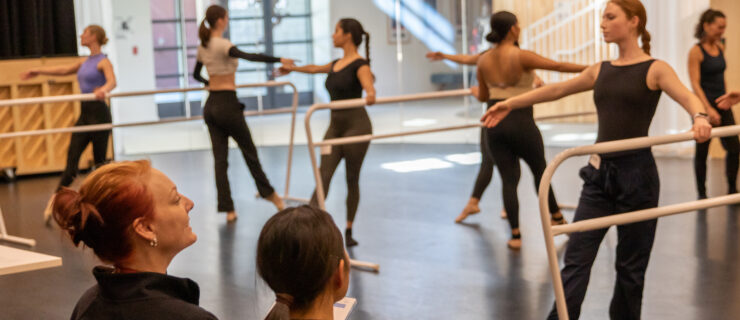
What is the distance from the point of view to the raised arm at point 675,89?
2.76 metres

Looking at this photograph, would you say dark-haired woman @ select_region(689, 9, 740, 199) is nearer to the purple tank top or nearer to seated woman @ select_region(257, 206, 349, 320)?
the purple tank top

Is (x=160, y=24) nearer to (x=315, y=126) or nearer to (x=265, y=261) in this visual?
(x=315, y=126)

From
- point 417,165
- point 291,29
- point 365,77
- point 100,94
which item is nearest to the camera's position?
point 365,77

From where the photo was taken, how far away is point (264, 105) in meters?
11.8

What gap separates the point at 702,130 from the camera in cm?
261

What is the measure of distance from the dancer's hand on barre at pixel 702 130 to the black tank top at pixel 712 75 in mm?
3740

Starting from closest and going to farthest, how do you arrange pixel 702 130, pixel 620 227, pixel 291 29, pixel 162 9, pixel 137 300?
pixel 137 300, pixel 702 130, pixel 620 227, pixel 162 9, pixel 291 29

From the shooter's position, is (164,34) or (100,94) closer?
(100,94)

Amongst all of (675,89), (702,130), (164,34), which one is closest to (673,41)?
(164,34)

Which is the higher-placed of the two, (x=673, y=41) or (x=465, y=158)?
(x=673, y=41)

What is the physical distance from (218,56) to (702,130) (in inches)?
149

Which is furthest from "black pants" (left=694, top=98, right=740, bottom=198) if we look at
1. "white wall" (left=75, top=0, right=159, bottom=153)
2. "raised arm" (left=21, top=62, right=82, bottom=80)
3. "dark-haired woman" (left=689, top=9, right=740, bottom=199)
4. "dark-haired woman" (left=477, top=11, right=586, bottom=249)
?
"white wall" (left=75, top=0, right=159, bottom=153)

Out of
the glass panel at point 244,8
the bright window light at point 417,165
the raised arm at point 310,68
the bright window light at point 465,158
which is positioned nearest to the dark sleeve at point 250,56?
the raised arm at point 310,68

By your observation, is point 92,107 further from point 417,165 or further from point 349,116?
point 417,165
